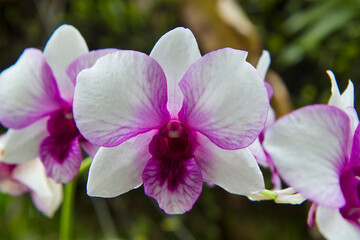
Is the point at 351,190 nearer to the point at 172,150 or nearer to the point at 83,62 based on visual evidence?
the point at 172,150

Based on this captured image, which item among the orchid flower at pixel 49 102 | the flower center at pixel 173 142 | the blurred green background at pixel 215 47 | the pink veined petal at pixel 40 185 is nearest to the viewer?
the flower center at pixel 173 142

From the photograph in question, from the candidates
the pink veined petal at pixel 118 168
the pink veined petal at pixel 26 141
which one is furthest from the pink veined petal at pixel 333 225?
the pink veined petal at pixel 26 141

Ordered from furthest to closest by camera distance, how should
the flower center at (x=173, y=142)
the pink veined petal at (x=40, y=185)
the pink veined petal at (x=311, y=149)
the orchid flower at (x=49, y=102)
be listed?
the pink veined petal at (x=40, y=185) < the orchid flower at (x=49, y=102) < the flower center at (x=173, y=142) < the pink veined petal at (x=311, y=149)

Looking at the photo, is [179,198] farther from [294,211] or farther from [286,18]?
[286,18]

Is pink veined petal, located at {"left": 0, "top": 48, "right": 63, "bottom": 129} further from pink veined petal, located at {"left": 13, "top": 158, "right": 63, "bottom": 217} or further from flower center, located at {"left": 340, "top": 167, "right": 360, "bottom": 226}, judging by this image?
flower center, located at {"left": 340, "top": 167, "right": 360, "bottom": 226}

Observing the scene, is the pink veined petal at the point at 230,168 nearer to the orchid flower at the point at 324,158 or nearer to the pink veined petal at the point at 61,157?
the orchid flower at the point at 324,158

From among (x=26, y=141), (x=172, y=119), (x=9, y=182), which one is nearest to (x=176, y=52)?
(x=172, y=119)

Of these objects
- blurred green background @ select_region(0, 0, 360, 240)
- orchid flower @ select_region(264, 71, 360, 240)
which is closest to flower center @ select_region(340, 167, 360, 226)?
orchid flower @ select_region(264, 71, 360, 240)
